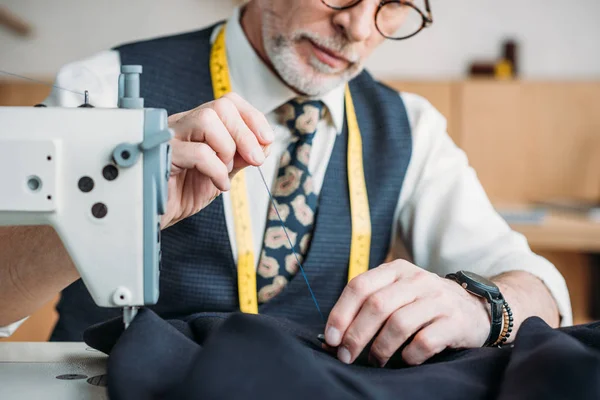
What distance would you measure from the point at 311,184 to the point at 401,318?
1.89 ft

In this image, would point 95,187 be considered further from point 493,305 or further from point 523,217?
point 523,217

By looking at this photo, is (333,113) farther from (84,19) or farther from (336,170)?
(84,19)

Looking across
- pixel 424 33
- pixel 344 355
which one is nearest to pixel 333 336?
pixel 344 355

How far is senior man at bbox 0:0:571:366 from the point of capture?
138 centimetres

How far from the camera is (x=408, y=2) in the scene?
56.9 inches

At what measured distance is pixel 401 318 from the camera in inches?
35.6

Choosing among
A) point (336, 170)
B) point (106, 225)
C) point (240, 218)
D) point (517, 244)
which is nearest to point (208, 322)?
point (106, 225)

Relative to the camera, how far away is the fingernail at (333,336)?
86 centimetres

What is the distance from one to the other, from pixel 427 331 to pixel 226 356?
1.19ft

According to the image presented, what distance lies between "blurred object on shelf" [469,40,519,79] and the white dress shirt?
2.25 meters

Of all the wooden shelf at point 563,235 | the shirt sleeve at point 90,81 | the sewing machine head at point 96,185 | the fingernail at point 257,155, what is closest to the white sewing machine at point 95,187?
the sewing machine head at point 96,185

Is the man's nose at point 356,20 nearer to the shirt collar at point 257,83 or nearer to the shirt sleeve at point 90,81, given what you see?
the shirt collar at point 257,83

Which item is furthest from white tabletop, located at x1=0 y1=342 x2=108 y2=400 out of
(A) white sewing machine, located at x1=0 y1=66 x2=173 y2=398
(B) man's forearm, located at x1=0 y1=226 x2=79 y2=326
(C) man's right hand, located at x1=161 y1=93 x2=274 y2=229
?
(C) man's right hand, located at x1=161 y1=93 x2=274 y2=229

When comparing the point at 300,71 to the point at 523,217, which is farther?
the point at 523,217
